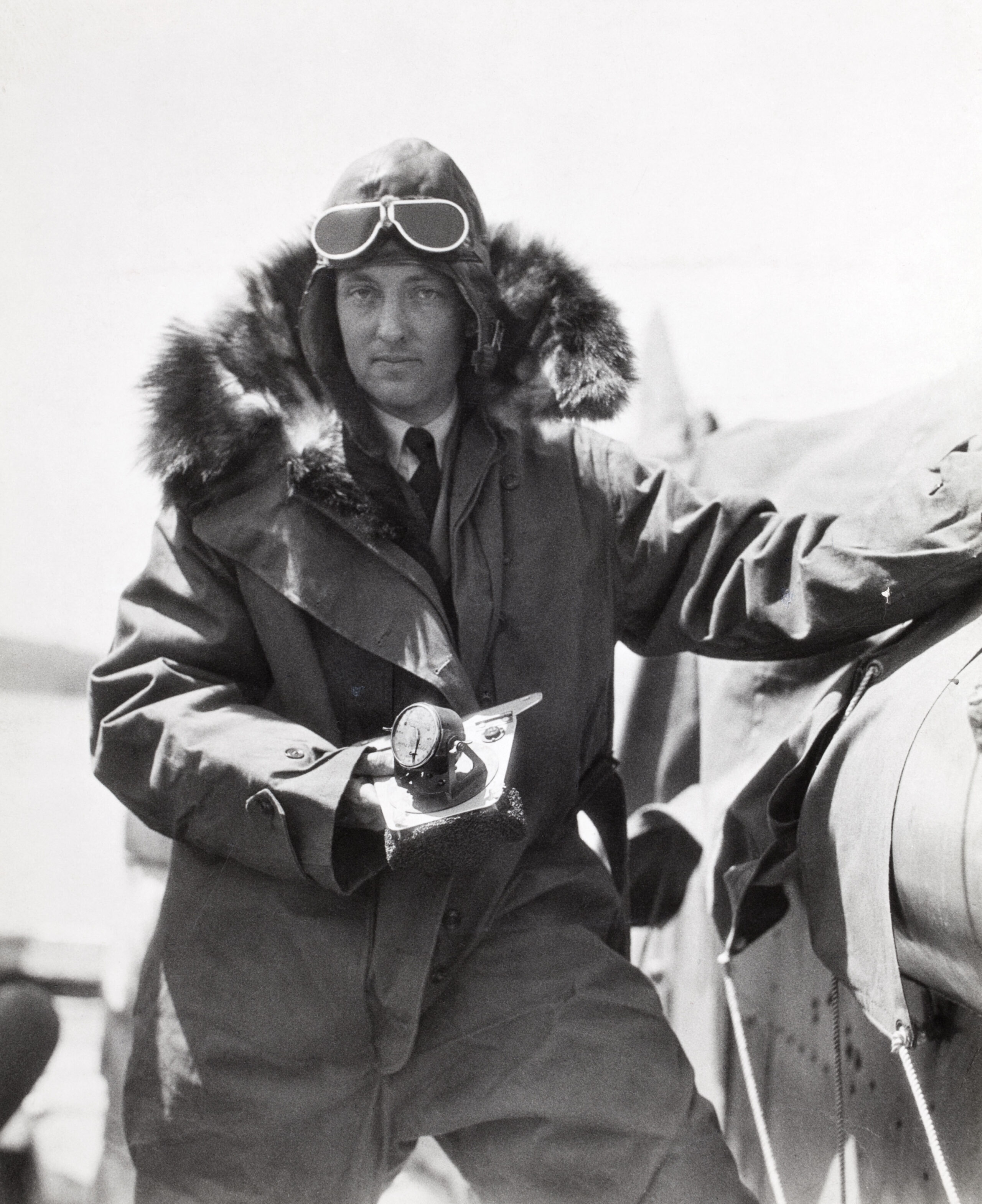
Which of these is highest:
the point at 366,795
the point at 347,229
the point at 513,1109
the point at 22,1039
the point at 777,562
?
the point at 347,229

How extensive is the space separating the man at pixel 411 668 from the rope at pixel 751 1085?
0.18m

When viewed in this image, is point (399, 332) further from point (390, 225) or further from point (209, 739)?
point (209, 739)

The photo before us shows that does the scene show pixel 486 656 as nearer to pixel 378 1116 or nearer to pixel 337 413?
pixel 337 413

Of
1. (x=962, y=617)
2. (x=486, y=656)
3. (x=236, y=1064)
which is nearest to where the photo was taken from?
(x=962, y=617)

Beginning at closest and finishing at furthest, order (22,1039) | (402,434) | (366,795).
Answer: (366,795)
(402,434)
(22,1039)

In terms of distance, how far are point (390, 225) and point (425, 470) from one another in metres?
0.42

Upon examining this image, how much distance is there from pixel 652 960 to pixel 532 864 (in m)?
0.71

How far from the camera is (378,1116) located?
2.04 meters

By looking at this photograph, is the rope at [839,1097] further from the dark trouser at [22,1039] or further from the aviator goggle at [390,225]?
the dark trouser at [22,1039]

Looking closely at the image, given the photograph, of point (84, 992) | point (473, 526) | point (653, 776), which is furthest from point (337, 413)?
point (84, 992)

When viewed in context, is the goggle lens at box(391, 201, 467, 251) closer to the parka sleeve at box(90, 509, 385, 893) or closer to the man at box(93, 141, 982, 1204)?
the man at box(93, 141, 982, 1204)

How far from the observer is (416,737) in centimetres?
181

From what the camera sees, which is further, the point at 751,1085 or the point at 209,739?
the point at 751,1085

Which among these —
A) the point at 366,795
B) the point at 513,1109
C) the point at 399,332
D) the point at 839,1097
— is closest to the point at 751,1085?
the point at 839,1097
